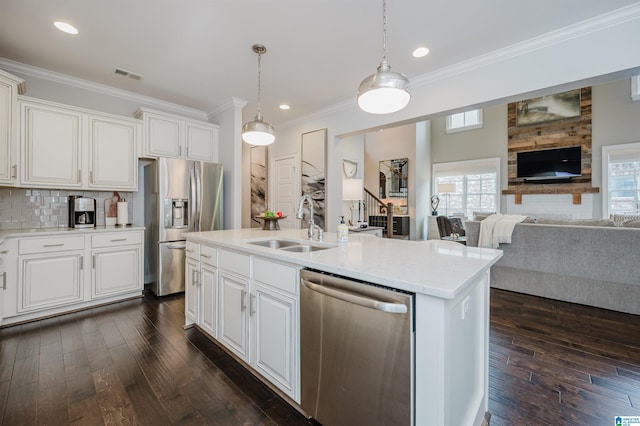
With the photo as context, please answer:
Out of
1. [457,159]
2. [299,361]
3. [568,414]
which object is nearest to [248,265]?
[299,361]

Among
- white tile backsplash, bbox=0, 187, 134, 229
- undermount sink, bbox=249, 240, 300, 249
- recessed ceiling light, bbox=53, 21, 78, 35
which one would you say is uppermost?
recessed ceiling light, bbox=53, 21, 78, 35

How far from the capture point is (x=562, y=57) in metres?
2.47

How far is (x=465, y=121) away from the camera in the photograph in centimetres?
799

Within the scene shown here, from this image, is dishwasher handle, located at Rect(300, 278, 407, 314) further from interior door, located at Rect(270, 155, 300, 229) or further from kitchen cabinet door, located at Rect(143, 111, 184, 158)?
interior door, located at Rect(270, 155, 300, 229)

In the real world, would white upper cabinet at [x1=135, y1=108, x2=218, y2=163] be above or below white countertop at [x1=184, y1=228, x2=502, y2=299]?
above

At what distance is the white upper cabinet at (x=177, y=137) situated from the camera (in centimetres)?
372

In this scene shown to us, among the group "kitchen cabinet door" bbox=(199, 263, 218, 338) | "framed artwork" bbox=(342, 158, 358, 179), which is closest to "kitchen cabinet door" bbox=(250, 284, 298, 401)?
"kitchen cabinet door" bbox=(199, 263, 218, 338)

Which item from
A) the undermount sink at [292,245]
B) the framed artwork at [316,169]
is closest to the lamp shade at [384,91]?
the undermount sink at [292,245]

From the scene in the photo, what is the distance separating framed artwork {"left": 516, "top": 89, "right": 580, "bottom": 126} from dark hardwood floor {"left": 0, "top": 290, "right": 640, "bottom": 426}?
18.5ft

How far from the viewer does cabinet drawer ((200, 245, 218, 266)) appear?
7.52ft

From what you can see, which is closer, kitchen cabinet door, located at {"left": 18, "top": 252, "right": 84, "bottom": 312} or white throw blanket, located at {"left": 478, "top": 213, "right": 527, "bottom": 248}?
kitchen cabinet door, located at {"left": 18, "top": 252, "right": 84, "bottom": 312}

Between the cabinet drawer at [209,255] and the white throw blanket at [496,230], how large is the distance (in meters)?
3.39

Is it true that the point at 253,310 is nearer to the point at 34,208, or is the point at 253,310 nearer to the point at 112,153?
the point at 112,153

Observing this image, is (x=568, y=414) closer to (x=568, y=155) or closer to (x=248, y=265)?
(x=248, y=265)
